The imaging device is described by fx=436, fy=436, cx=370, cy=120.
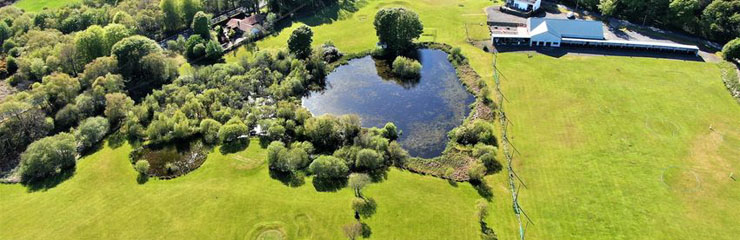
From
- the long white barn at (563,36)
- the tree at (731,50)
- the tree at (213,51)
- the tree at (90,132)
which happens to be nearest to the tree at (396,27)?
the long white barn at (563,36)

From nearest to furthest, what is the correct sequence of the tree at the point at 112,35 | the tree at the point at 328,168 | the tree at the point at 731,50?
the tree at the point at 328,168, the tree at the point at 731,50, the tree at the point at 112,35

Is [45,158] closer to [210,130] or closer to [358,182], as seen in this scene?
[210,130]

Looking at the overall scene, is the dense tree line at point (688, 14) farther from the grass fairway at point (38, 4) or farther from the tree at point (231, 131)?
the grass fairway at point (38, 4)

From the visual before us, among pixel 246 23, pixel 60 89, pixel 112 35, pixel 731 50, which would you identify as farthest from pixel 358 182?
pixel 731 50

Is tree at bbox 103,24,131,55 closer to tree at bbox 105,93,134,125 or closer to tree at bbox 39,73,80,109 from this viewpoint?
tree at bbox 39,73,80,109

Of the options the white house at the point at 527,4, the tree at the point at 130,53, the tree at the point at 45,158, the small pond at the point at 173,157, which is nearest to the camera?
the tree at the point at 45,158

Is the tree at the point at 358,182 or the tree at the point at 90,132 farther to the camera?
the tree at the point at 90,132

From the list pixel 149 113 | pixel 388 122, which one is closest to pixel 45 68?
pixel 149 113
